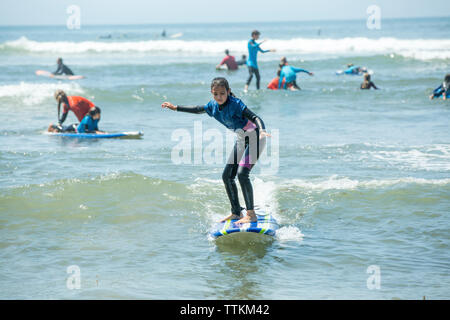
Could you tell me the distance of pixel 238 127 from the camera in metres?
6.41

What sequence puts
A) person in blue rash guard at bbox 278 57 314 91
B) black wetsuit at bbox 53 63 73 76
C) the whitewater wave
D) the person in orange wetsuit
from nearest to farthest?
the person in orange wetsuit → person in blue rash guard at bbox 278 57 314 91 → black wetsuit at bbox 53 63 73 76 → the whitewater wave

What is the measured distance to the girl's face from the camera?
6.06 m

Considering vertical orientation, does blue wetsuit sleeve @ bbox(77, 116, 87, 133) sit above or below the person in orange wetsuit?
below

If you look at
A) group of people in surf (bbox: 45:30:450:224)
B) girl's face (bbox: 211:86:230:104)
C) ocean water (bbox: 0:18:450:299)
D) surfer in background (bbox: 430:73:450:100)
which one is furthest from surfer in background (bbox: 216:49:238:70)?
girl's face (bbox: 211:86:230:104)

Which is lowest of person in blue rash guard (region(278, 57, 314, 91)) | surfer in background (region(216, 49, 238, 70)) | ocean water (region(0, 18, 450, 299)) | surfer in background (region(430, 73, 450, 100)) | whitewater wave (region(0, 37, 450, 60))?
ocean water (region(0, 18, 450, 299))


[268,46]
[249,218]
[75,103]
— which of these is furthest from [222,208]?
[268,46]

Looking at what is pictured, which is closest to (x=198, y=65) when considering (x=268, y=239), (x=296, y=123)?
(x=296, y=123)

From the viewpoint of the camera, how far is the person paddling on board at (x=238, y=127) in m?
6.13

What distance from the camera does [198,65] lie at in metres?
32.5

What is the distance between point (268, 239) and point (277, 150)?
490cm

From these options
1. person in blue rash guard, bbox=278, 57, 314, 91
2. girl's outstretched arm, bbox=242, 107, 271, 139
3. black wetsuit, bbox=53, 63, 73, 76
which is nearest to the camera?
girl's outstretched arm, bbox=242, 107, 271, 139

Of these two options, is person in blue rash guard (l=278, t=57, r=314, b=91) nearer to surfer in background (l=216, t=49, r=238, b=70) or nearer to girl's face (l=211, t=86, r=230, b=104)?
surfer in background (l=216, t=49, r=238, b=70)

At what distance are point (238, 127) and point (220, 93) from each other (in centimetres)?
52
